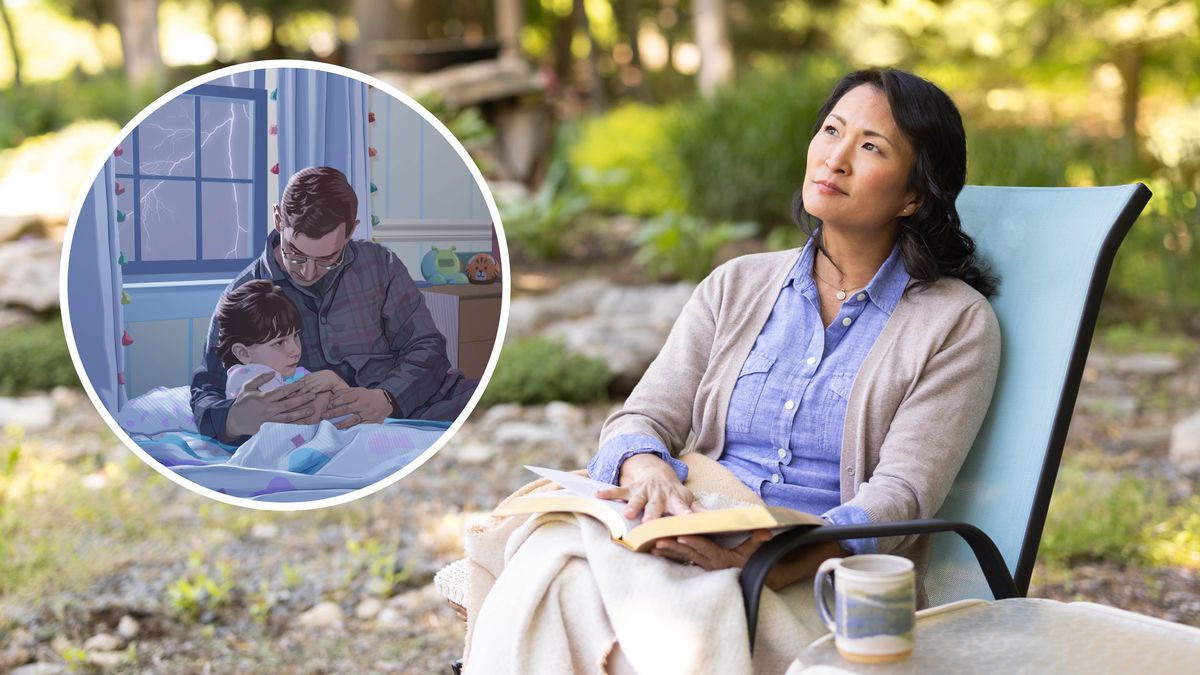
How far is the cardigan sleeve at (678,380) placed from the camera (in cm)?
244

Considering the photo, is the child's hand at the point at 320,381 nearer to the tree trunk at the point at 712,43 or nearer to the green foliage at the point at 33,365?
the green foliage at the point at 33,365

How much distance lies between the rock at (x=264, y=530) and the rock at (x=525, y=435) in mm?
1383

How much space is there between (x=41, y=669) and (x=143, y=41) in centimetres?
1398

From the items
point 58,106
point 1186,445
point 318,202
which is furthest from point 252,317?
point 58,106

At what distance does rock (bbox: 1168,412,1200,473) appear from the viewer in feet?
16.3

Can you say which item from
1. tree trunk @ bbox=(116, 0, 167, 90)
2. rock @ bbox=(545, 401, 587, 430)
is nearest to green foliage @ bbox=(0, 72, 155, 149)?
tree trunk @ bbox=(116, 0, 167, 90)

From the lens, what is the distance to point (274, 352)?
232 cm

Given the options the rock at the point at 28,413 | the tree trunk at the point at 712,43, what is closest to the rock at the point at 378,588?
the rock at the point at 28,413

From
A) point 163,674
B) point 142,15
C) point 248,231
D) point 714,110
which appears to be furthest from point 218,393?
point 142,15

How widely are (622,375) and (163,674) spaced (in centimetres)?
357

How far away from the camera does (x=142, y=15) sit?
1545 cm

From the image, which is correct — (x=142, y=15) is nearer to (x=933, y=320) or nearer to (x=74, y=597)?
(x=74, y=597)

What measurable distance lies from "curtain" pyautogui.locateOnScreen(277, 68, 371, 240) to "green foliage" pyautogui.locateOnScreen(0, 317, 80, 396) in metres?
4.80

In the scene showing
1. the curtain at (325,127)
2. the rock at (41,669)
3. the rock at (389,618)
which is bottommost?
the rock at (389,618)
